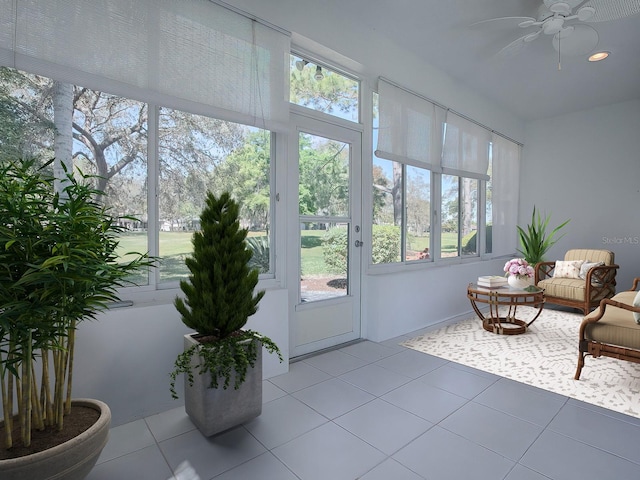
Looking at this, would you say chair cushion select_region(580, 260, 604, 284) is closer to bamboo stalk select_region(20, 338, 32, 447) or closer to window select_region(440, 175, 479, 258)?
window select_region(440, 175, 479, 258)

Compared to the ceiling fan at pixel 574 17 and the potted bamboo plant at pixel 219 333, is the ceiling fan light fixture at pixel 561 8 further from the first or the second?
the potted bamboo plant at pixel 219 333

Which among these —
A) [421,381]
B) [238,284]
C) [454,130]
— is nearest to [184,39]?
[238,284]

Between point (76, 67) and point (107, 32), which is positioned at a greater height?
point (107, 32)

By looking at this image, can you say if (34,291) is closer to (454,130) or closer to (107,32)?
(107,32)

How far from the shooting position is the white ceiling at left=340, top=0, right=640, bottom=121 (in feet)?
10.2

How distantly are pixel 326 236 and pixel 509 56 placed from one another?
2.64 metres

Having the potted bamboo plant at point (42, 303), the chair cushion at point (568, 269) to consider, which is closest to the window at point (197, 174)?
the potted bamboo plant at point (42, 303)

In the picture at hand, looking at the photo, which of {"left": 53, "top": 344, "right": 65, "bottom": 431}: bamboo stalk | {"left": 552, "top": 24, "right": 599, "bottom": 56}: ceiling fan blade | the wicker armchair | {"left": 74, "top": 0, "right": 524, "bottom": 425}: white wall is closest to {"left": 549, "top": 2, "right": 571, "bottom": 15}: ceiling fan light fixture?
{"left": 552, "top": 24, "right": 599, "bottom": 56}: ceiling fan blade

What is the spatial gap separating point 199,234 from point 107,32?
1.25 metres

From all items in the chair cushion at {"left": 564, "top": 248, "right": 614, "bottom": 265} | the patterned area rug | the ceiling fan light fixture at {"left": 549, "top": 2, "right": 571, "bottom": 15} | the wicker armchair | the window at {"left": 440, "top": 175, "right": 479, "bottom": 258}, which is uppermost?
the ceiling fan light fixture at {"left": 549, "top": 2, "right": 571, "bottom": 15}

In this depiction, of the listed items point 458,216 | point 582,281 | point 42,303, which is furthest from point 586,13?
point 42,303

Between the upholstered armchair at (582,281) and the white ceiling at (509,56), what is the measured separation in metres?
2.34

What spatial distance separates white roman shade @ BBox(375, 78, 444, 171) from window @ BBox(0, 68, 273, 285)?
1.47 m

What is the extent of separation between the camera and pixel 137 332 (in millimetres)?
2055
